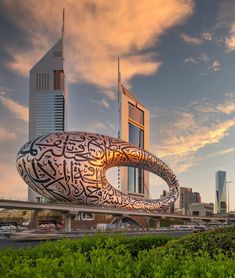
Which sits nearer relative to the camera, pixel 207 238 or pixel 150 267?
pixel 150 267

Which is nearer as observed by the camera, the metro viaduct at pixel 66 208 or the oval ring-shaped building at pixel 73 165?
the metro viaduct at pixel 66 208

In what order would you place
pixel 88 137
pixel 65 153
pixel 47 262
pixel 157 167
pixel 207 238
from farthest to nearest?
1. pixel 157 167
2. pixel 88 137
3. pixel 65 153
4. pixel 207 238
5. pixel 47 262

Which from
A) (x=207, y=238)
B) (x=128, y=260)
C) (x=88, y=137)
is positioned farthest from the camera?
(x=88, y=137)

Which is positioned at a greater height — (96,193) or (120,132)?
(120,132)

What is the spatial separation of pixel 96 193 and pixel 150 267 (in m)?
76.8

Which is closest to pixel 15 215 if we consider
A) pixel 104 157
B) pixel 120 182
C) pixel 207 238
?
pixel 120 182

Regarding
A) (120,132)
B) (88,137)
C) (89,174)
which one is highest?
(120,132)

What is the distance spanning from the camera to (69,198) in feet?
265

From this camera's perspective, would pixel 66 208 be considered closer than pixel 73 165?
No

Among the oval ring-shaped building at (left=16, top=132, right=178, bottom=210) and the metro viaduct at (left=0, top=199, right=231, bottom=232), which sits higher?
the oval ring-shaped building at (left=16, top=132, right=178, bottom=210)

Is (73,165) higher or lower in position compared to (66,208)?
higher

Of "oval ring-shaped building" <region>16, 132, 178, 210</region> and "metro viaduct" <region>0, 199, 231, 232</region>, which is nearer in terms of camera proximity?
"metro viaduct" <region>0, 199, 231, 232</region>

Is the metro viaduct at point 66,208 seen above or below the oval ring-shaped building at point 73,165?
below

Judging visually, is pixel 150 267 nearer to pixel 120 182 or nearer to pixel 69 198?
pixel 69 198
